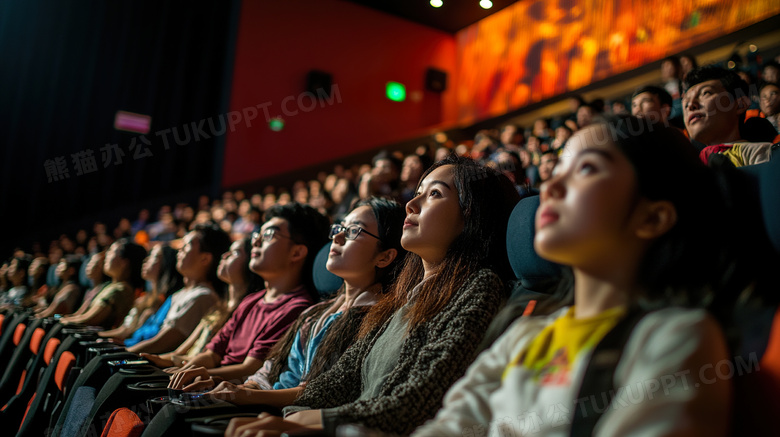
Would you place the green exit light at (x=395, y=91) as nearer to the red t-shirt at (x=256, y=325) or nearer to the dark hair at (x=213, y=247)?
the dark hair at (x=213, y=247)

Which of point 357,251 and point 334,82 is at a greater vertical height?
point 334,82

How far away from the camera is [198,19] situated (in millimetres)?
8156

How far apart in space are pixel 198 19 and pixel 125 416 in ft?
26.1

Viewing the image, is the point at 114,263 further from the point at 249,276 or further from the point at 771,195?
the point at 771,195

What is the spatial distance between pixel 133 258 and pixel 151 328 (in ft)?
2.59

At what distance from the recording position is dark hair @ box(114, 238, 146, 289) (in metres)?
3.25

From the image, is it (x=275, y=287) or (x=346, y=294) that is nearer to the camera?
(x=346, y=294)

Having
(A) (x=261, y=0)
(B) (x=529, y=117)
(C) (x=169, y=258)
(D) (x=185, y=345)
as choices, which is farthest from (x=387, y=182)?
(A) (x=261, y=0)

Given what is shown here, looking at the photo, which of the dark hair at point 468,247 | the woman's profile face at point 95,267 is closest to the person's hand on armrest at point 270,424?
the dark hair at point 468,247

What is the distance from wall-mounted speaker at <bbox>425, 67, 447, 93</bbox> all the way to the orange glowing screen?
290 mm

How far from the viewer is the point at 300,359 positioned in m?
1.55

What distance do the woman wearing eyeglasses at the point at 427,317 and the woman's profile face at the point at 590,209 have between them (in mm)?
331

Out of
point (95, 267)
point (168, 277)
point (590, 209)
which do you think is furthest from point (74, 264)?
point (590, 209)

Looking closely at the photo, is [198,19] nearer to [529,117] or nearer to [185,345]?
[529,117]
